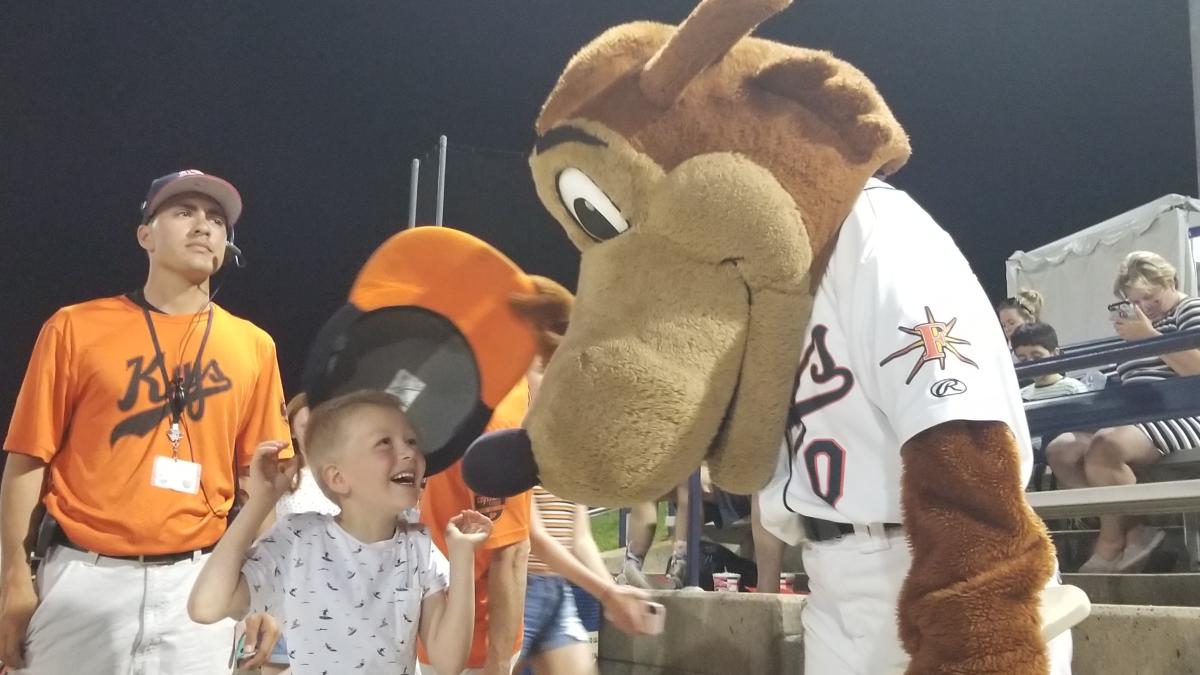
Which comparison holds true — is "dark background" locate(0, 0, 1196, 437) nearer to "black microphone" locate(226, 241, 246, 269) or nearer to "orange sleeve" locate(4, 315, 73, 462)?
"black microphone" locate(226, 241, 246, 269)

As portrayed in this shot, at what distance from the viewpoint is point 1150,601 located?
3.11 m

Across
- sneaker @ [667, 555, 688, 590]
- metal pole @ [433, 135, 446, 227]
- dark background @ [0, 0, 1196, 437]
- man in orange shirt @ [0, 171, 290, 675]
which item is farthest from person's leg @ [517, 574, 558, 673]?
dark background @ [0, 0, 1196, 437]

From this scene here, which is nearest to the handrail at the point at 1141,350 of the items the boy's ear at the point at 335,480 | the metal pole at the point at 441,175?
the boy's ear at the point at 335,480

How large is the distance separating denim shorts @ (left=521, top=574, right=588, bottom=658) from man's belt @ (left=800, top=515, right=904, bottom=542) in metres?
1.64

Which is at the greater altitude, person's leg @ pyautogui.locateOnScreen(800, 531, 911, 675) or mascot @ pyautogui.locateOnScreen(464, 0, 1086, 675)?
mascot @ pyautogui.locateOnScreen(464, 0, 1086, 675)

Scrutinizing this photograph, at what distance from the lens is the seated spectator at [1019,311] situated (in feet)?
18.9

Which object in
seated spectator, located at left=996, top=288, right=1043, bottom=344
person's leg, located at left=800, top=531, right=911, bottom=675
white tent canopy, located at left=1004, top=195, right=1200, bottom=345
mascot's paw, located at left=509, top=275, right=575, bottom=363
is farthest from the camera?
white tent canopy, located at left=1004, top=195, right=1200, bottom=345

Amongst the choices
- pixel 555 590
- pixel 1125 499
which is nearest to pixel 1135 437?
pixel 1125 499

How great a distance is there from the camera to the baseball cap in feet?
10.2

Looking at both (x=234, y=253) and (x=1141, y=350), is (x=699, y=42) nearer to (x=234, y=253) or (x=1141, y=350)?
(x=234, y=253)

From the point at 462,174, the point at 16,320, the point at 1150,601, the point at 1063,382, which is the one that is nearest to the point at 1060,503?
the point at 1150,601

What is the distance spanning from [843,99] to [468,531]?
106 cm

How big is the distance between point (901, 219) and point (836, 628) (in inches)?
24.1

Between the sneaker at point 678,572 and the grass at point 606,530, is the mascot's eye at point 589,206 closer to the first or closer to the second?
the sneaker at point 678,572
